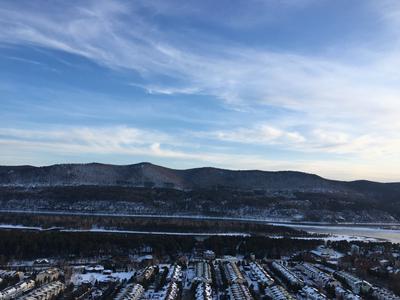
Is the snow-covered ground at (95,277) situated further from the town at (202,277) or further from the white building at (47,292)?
the white building at (47,292)

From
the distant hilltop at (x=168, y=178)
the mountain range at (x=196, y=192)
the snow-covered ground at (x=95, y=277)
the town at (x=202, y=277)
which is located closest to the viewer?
the town at (x=202, y=277)

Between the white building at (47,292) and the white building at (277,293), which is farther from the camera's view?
the white building at (277,293)

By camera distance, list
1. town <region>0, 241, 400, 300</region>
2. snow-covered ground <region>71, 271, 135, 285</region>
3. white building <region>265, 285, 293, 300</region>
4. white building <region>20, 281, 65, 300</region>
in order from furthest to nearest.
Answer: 1. snow-covered ground <region>71, 271, 135, 285</region>
2. town <region>0, 241, 400, 300</region>
3. white building <region>265, 285, 293, 300</region>
4. white building <region>20, 281, 65, 300</region>

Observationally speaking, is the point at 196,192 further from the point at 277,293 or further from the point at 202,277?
the point at 277,293

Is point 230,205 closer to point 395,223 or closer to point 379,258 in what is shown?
point 395,223

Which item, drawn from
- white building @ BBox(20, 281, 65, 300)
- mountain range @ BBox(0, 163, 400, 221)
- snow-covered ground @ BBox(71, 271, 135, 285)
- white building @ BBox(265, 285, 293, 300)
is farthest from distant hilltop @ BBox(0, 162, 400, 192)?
white building @ BBox(265, 285, 293, 300)

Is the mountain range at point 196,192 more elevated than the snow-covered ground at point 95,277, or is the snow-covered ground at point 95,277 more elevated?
the mountain range at point 196,192

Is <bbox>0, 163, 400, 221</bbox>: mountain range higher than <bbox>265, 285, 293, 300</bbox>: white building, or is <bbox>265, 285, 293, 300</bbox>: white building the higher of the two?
<bbox>0, 163, 400, 221</bbox>: mountain range

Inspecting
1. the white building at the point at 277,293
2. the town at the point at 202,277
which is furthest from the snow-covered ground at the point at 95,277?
the white building at the point at 277,293

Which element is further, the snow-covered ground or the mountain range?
the mountain range

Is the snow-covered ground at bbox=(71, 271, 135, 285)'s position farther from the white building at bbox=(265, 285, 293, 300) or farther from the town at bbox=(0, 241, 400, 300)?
the white building at bbox=(265, 285, 293, 300)
